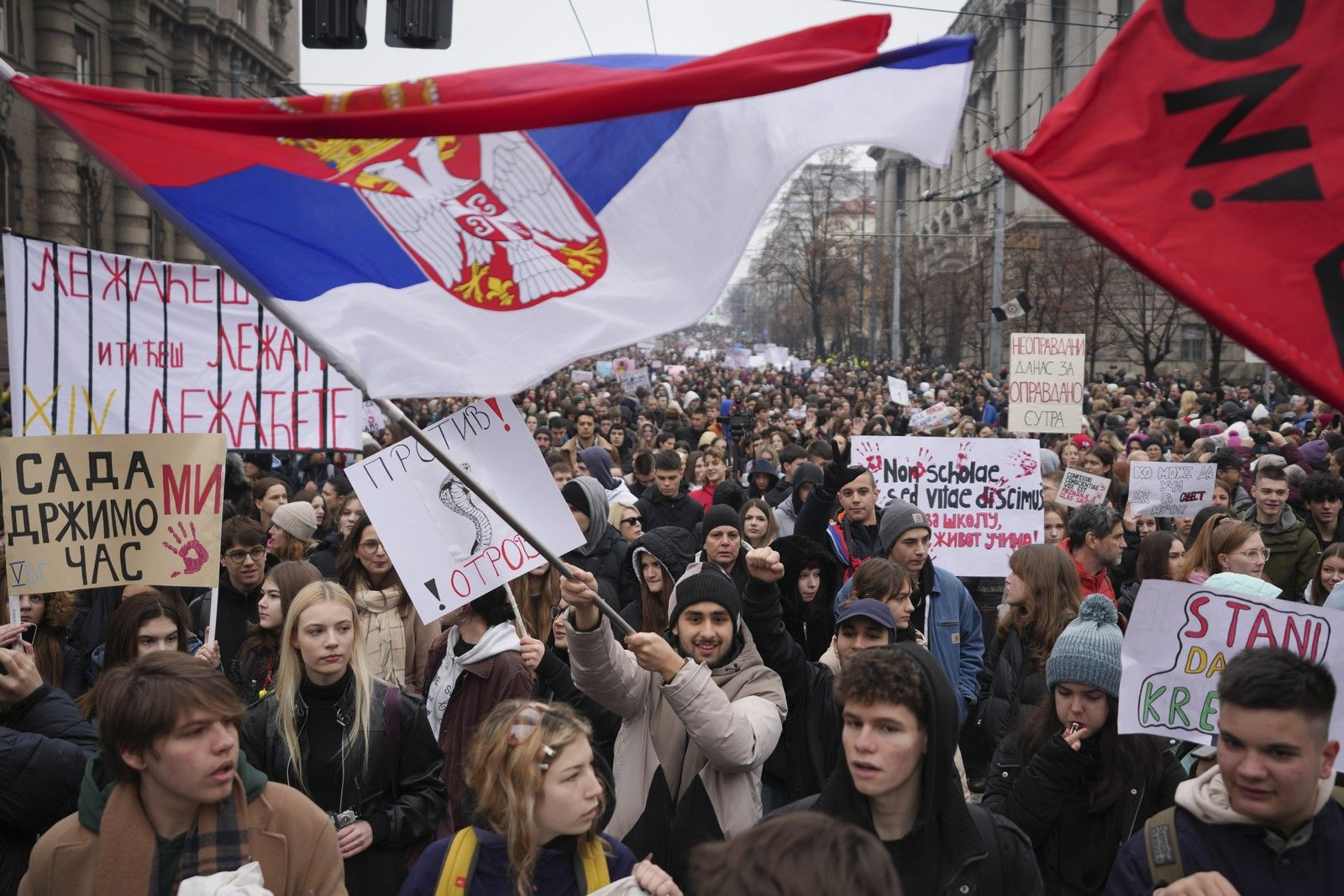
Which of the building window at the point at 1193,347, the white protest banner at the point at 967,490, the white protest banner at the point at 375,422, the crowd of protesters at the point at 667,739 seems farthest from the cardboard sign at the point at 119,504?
the building window at the point at 1193,347

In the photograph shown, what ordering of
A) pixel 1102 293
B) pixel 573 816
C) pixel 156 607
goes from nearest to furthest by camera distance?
pixel 573 816 → pixel 156 607 → pixel 1102 293

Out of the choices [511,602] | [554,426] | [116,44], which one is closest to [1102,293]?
[554,426]

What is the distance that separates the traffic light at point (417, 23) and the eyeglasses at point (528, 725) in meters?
5.87

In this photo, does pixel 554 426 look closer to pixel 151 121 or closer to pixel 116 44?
pixel 151 121

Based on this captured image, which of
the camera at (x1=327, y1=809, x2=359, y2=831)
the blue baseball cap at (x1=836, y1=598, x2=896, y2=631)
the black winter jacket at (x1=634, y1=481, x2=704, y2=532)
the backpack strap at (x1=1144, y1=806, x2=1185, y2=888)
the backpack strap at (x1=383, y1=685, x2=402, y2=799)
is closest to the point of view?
the backpack strap at (x1=1144, y1=806, x2=1185, y2=888)

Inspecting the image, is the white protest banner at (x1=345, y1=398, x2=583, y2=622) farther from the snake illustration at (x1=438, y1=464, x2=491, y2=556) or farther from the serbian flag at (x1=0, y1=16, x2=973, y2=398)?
the serbian flag at (x1=0, y1=16, x2=973, y2=398)

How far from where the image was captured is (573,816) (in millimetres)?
3336

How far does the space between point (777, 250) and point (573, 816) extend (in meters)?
69.4

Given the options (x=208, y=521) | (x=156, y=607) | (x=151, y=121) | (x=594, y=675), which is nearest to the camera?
(x=151, y=121)

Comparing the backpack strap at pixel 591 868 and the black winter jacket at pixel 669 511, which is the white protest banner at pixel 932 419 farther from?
the backpack strap at pixel 591 868

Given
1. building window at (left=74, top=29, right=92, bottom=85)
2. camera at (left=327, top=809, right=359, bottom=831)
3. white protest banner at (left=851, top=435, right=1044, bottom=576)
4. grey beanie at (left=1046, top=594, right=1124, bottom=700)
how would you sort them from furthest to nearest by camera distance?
building window at (left=74, top=29, right=92, bottom=85) → white protest banner at (left=851, top=435, right=1044, bottom=576) → camera at (left=327, top=809, right=359, bottom=831) → grey beanie at (left=1046, top=594, right=1124, bottom=700)

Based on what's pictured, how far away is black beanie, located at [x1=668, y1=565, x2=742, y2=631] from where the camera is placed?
181 inches

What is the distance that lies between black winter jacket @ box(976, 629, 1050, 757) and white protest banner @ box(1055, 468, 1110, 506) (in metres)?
4.29

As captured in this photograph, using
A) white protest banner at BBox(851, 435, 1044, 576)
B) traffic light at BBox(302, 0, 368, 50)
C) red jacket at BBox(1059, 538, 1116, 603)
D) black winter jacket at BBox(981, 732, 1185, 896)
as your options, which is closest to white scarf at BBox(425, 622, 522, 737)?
black winter jacket at BBox(981, 732, 1185, 896)
